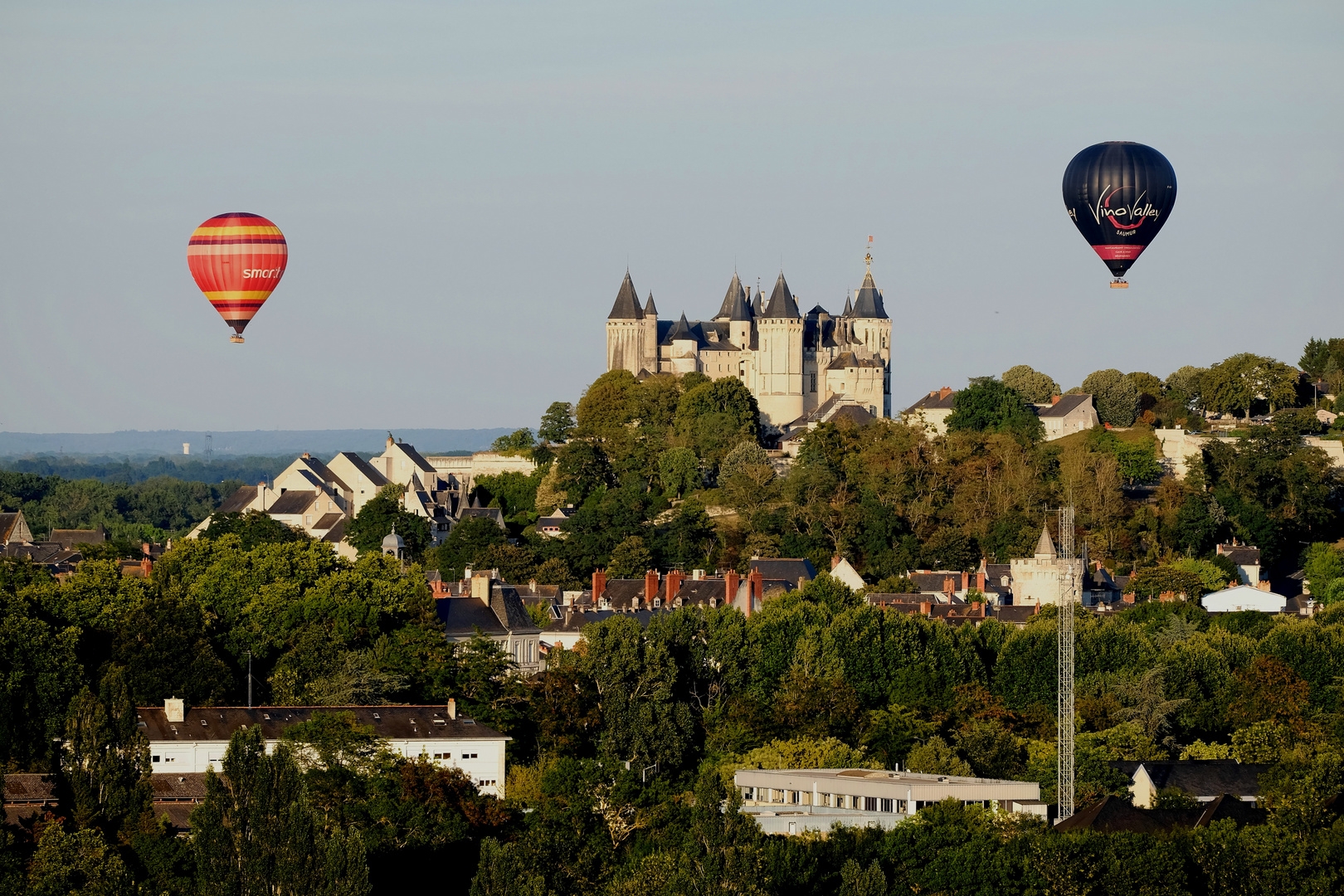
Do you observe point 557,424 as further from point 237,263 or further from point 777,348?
point 237,263

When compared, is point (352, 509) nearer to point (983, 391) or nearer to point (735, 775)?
point (983, 391)

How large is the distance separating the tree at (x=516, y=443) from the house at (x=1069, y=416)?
21.6 meters

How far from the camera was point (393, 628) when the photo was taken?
5419cm

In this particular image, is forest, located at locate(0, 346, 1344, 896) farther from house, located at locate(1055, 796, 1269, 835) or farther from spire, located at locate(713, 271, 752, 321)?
spire, located at locate(713, 271, 752, 321)

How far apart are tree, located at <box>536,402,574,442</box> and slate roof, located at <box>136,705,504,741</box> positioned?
173 ft

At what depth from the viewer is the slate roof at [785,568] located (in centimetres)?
6919

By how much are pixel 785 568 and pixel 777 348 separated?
3914 centimetres

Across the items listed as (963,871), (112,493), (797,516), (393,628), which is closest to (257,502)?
(797,516)

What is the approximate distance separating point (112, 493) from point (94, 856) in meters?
121

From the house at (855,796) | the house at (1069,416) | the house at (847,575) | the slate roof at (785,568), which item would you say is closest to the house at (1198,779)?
the house at (855,796)

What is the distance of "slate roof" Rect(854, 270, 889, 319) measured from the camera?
112 metres

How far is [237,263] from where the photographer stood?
52.6m

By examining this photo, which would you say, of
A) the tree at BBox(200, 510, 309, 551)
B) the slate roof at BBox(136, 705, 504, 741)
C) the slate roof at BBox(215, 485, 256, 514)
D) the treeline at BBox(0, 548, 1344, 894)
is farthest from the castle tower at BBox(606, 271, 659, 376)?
the slate roof at BBox(136, 705, 504, 741)

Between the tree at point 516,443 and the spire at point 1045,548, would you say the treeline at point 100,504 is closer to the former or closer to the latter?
the tree at point 516,443
